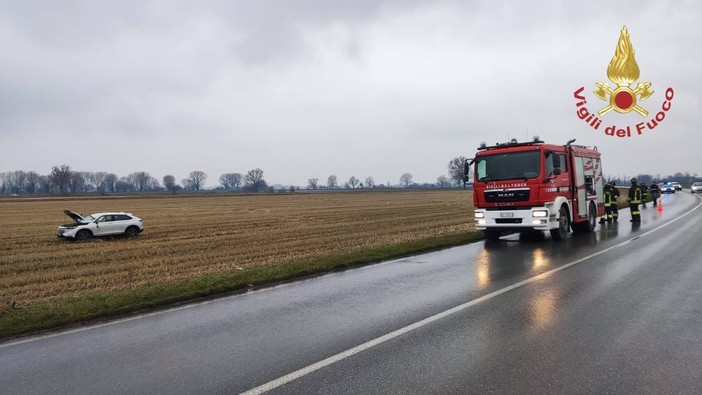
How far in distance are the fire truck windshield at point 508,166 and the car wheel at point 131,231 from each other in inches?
615

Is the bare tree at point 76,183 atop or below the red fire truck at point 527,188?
atop

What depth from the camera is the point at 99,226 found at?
20.1 m

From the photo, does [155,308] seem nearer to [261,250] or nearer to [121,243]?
[261,250]

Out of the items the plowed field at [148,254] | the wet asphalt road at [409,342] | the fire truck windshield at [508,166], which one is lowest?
the plowed field at [148,254]

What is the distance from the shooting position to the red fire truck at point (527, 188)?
43.8 feet

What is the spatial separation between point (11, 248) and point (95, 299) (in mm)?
13614

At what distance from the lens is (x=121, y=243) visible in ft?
61.4

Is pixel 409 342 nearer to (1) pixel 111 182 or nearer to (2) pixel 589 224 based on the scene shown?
(2) pixel 589 224

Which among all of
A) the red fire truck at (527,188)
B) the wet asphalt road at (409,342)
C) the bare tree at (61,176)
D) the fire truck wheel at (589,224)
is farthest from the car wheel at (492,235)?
the bare tree at (61,176)

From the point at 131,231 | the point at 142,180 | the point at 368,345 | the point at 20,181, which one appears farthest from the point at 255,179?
the point at 368,345

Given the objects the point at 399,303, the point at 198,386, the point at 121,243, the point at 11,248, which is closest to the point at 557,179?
the point at 399,303

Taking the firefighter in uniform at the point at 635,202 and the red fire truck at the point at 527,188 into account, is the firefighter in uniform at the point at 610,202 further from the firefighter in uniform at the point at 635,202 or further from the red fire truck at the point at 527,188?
the red fire truck at the point at 527,188

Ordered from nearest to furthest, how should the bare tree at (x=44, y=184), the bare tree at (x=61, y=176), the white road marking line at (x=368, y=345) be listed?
the white road marking line at (x=368, y=345), the bare tree at (x=61, y=176), the bare tree at (x=44, y=184)

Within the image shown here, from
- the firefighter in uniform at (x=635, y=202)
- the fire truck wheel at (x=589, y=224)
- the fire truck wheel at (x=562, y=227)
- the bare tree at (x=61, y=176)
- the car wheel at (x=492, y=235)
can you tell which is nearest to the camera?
the fire truck wheel at (x=562, y=227)
